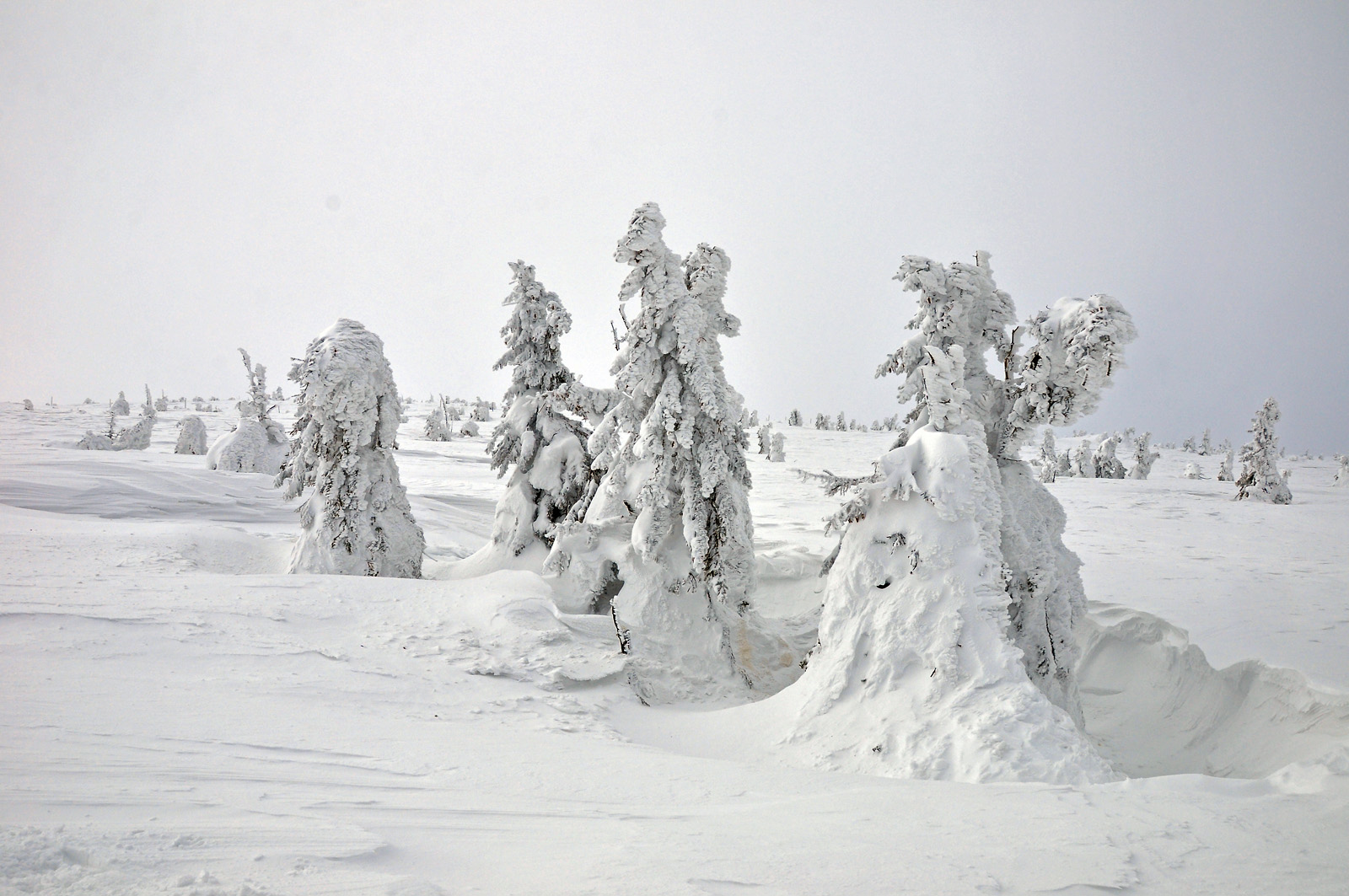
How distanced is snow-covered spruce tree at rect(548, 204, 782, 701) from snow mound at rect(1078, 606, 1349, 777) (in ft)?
16.3

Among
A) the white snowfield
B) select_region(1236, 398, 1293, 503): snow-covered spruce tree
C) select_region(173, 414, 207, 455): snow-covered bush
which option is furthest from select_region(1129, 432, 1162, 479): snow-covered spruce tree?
select_region(173, 414, 207, 455): snow-covered bush

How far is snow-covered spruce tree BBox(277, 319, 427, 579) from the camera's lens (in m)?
11.8

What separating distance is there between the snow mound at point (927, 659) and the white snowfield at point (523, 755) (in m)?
0.44

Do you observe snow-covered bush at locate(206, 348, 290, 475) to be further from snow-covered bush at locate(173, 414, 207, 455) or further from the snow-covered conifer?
the snow-covered conifer

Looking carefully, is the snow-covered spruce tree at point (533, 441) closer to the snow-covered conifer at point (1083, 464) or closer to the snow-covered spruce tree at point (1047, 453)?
the snow-covered spruce tree at point (1047, 453)

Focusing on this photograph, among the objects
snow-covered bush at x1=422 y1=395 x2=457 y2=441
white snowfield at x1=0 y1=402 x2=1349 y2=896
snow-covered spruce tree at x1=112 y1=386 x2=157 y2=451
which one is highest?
snow-covered bush at x1=422 y1=395 x2=457 y2=441

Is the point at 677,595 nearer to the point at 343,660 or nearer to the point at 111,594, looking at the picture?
the point at 343,660

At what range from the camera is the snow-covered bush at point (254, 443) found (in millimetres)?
20203

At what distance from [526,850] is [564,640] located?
4956 mm

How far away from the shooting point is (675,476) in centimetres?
1083

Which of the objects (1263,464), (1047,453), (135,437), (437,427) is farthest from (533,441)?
(1047,453)

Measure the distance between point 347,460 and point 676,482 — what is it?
20.5ft

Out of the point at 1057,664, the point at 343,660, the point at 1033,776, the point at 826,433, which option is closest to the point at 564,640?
the point at 343,660

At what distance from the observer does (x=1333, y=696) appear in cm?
707
